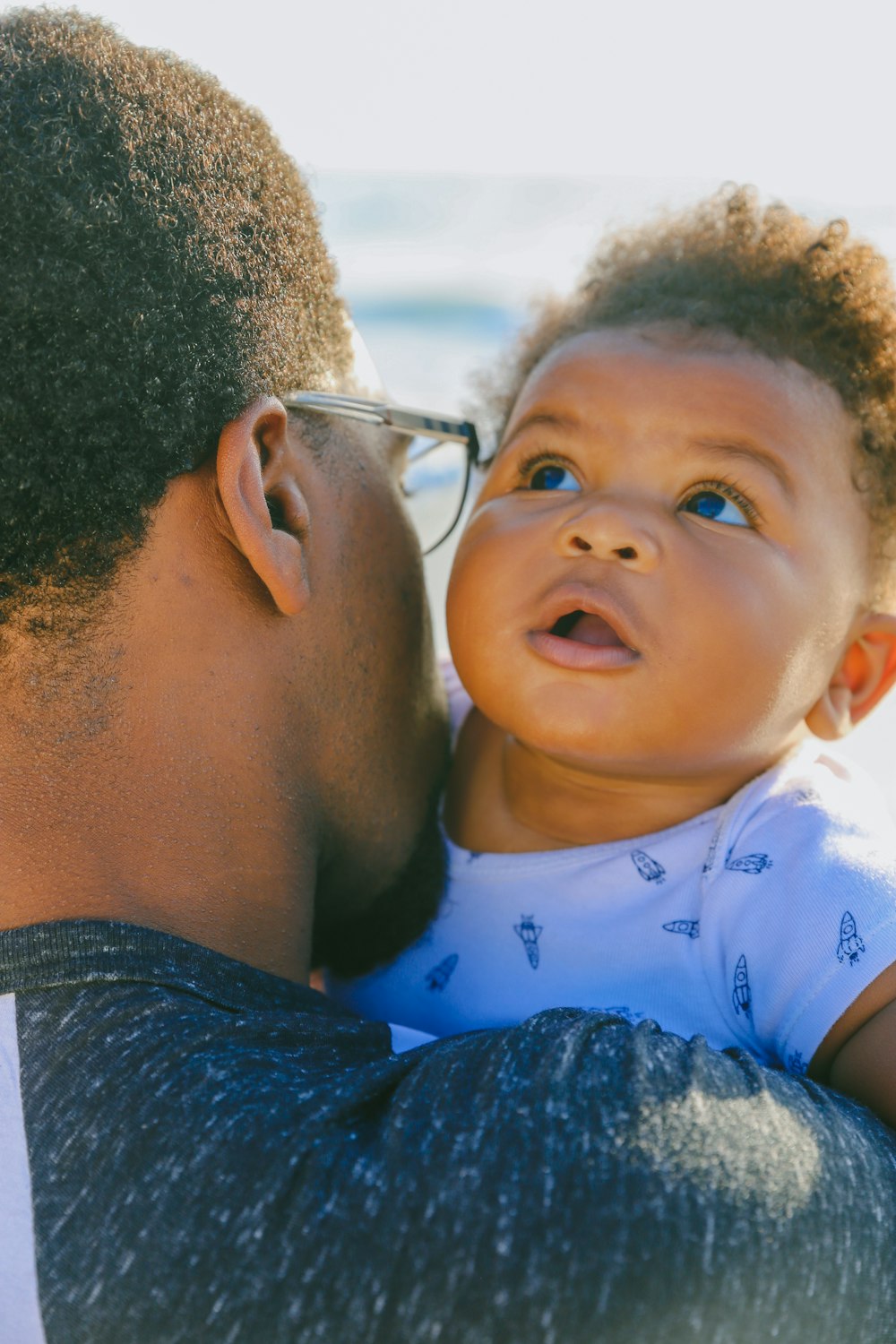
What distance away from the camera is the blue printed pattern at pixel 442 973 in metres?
1.87

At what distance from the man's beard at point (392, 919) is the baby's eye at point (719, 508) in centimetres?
63

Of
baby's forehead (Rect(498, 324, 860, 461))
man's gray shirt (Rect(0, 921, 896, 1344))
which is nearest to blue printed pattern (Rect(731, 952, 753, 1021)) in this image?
man's gray shirt (Rect(0, 921, 896, 1344))

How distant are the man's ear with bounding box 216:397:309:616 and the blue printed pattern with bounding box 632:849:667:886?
678 mm

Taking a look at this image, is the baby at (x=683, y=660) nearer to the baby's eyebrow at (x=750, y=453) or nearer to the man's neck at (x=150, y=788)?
the baby's eyebrow at (x=750, y=453)

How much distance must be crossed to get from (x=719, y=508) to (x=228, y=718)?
84 centimetres

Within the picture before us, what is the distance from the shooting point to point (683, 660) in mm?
1743

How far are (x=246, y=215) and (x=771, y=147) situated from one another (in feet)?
25.8

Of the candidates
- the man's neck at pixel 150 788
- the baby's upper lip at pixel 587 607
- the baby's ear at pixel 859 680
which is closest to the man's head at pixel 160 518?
the man's neck at pixel 150 788

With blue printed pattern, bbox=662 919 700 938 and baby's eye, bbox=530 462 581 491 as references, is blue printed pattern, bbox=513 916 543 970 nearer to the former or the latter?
blue printed pattern, bbox=662 919 700 938

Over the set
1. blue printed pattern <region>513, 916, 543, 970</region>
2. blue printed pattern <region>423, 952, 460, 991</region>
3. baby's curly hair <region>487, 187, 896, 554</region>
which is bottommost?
blue printed pattern <region>423, 952, 460, 991</region>

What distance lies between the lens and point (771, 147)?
27.5ft

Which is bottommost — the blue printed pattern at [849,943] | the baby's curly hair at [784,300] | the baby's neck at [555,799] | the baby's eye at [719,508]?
the baby's neck at [555,799]

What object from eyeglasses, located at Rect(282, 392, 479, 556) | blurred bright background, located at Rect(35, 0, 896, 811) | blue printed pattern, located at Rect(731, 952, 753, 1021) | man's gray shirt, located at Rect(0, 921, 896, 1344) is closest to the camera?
man's gray shirt, located at Rect(0, 921, 896, 1344)

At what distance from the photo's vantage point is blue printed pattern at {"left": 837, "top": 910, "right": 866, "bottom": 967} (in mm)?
1475
